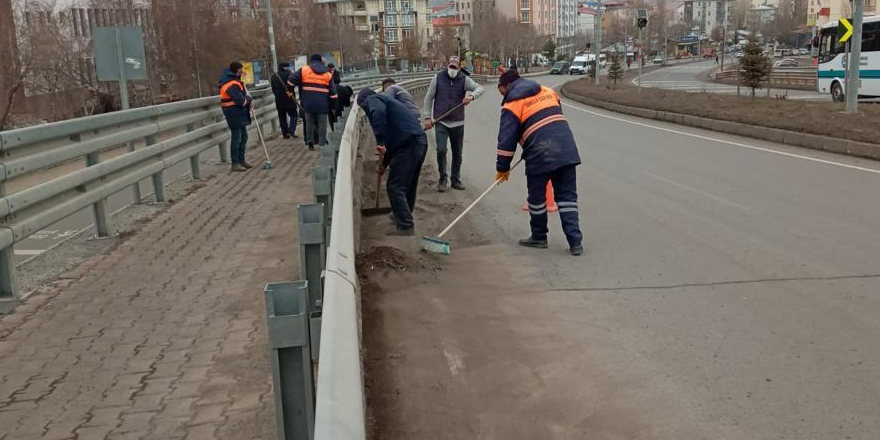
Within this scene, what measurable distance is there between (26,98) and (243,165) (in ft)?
92.1

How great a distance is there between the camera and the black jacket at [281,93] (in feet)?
57.2

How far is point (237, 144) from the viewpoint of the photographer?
12281 mm

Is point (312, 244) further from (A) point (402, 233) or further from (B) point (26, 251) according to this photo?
(B) point (26, 251)

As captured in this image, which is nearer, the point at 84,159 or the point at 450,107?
the point at 84,159

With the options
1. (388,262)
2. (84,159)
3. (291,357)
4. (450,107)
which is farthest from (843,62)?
(291,357)

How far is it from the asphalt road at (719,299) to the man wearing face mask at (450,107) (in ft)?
1.42

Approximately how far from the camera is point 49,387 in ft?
13.5

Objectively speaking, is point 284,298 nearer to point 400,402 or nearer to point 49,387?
point 400,402

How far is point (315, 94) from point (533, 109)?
325 inches

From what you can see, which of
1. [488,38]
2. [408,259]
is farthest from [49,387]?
[488,38]

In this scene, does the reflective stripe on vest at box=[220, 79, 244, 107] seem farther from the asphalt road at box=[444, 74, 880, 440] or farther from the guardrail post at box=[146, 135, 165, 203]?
the asphalt road at box=[444, 74, 880, 440]

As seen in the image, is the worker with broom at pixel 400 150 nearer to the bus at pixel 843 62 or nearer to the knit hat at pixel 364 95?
the knit hat at pixel 364 95

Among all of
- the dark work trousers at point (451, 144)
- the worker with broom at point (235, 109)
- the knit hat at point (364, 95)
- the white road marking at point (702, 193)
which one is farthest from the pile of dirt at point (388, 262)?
the worker with broom at point (235, 109)

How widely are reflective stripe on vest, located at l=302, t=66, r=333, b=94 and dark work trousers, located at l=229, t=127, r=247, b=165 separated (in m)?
2.75
